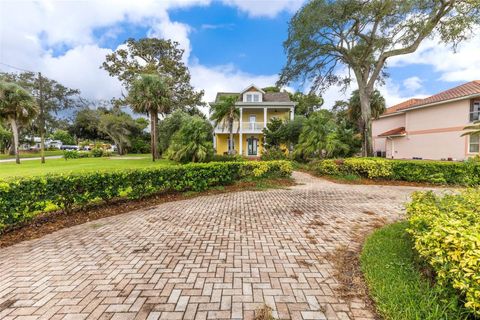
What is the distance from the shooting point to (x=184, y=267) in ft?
10.8

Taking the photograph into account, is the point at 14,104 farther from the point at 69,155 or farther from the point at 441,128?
the point at 441,128

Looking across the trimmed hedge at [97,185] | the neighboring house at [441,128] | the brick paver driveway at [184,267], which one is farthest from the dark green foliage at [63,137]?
the neighboring house at [441,128]

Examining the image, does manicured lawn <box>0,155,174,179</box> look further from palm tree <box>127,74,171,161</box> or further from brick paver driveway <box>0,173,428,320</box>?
brick paver driveway <box>0,173,428,320</box>

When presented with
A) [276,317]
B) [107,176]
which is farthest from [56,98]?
[276,317]

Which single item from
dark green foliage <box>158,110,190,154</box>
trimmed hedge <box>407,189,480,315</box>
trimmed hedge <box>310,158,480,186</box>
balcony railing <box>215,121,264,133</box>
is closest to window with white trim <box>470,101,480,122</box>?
trimmed hedge <box>310,158,480,186</box>

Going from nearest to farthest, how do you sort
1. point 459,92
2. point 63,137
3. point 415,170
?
point 415,170 < point 459,92 < point 63,137

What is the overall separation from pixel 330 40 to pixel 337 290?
1709 centimetres

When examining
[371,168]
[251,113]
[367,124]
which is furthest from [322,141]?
[251,113]

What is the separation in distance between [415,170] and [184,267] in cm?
1187

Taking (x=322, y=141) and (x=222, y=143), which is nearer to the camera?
(x=322, y=141)

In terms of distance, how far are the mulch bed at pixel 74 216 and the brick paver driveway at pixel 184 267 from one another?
383 millimetres

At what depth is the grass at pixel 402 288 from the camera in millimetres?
Result: 2217

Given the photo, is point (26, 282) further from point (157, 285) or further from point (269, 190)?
point (269, 190)

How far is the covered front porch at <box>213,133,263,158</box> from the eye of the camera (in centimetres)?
2531
